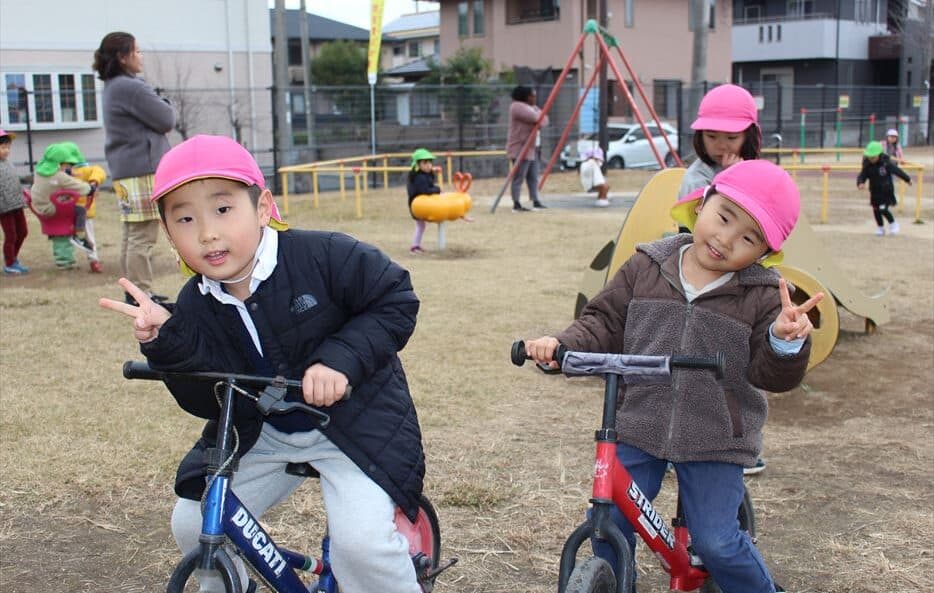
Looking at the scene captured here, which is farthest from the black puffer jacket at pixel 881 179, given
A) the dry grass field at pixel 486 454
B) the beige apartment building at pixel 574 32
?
the beige apartment building at pixel 574 32

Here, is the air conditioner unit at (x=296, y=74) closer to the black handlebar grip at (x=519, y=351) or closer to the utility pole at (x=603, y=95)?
the utility pole at (x=603, y=95)

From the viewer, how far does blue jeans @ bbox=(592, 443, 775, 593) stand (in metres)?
2.59

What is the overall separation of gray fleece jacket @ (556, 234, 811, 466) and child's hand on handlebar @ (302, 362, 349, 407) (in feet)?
2.20

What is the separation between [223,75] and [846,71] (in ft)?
93.2

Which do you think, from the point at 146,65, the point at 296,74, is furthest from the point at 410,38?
the point at 146,65

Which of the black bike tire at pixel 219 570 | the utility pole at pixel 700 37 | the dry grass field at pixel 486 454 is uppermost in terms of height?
the utility pole at pixel 700 37

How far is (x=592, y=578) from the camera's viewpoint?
231 centimetres

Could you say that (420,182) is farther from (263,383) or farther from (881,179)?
(263,383)

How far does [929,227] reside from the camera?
13031 mm

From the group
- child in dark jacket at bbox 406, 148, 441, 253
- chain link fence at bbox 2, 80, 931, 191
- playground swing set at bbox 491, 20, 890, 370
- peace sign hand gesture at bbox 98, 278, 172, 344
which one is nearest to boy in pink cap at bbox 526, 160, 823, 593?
peace sign hand gesture at bbox 98, 278, 172, 344

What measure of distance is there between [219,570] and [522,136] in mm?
13535

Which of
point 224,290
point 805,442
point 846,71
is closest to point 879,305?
point 805,442

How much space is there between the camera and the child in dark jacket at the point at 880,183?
12.1 meters

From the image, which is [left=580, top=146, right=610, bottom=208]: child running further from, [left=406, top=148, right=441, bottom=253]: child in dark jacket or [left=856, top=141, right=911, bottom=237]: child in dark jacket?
[left=406, top=148, right=441, bottom=253]: child in dark jacket
